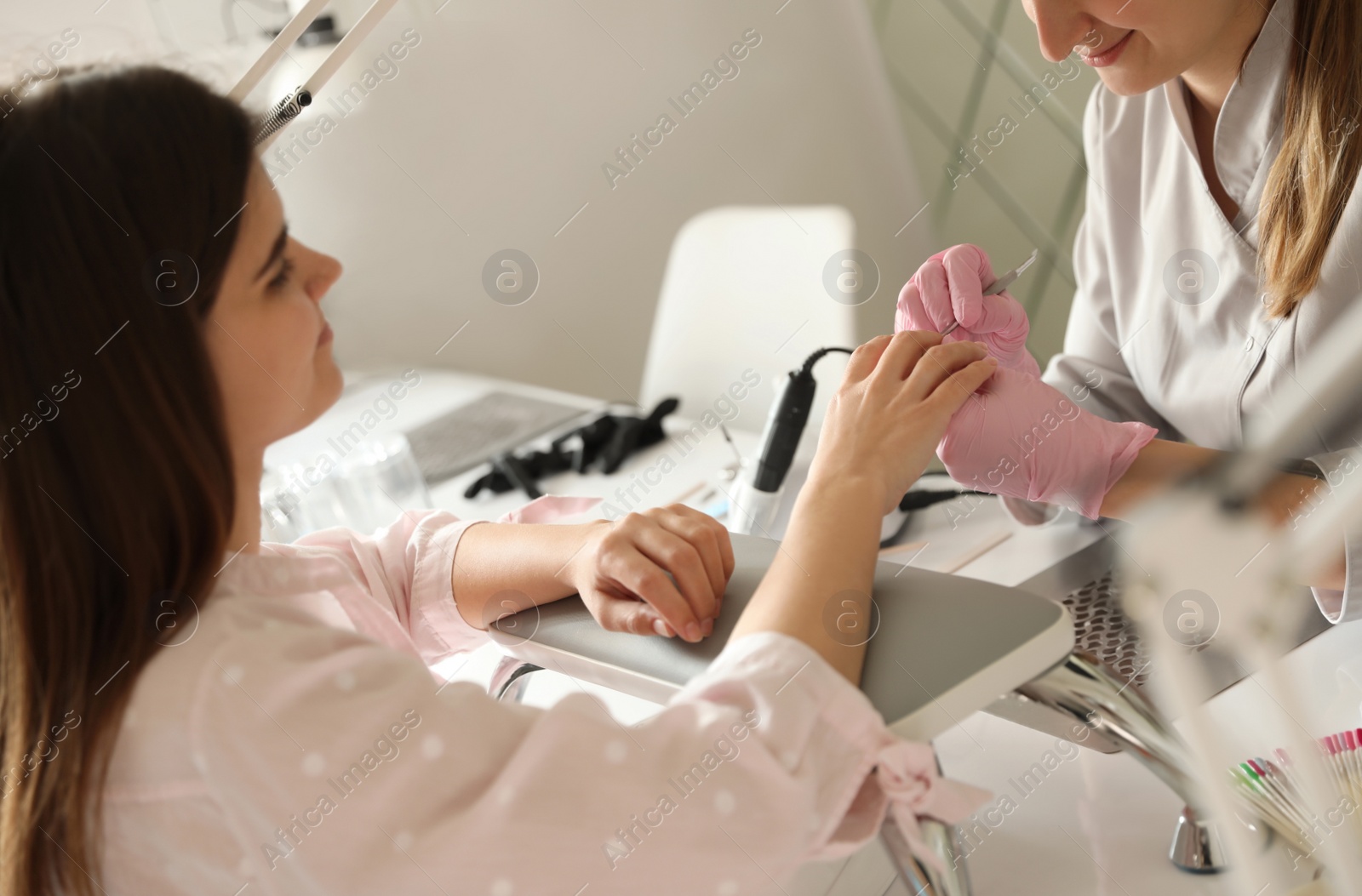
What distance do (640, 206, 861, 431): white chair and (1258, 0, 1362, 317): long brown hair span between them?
1.94 ft

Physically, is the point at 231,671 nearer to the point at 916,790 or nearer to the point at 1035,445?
the point at 916,790

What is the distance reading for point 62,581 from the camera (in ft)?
1.68

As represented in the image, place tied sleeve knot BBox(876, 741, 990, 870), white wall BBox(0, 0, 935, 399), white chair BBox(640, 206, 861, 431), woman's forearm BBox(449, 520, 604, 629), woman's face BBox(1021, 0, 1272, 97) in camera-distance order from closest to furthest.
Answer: tied sleeve knot BBox(876, 741, 990, 870), woman's forearm BBox(449, 520, 604, 629), woman's face BBox(1021, 0, 1272, 97), white chair BBox(640, 206, 861, 431), white wall BBox(0, 0, 935, 399)

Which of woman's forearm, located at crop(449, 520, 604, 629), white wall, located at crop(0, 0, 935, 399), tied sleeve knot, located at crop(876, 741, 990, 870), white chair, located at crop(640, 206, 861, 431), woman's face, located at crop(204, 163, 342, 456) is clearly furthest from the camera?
white wall, located at crop(0, 0, 935, 399)

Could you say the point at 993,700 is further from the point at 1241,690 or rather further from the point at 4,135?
the point at 4,135

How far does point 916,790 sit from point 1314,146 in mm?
640

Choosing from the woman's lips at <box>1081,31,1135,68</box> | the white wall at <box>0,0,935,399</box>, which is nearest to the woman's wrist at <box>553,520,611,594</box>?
the woman's lips at <box>1081,31,1135,68</box>

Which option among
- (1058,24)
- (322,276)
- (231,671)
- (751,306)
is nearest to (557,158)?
(751,306)

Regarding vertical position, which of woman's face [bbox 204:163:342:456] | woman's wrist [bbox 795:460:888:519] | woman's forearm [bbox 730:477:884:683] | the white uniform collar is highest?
the white uniform collar

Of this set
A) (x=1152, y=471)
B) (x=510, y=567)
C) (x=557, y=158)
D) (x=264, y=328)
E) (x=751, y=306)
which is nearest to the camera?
(x=264, y=328)

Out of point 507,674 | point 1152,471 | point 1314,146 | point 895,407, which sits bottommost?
point 507,674

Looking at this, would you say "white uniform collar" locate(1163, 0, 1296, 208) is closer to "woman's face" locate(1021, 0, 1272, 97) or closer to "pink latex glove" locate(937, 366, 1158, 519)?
"woman's face" locate(1021, 0, 1272, 97)

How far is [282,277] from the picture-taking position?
2.02 feet

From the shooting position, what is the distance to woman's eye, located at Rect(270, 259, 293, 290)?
605 mm
